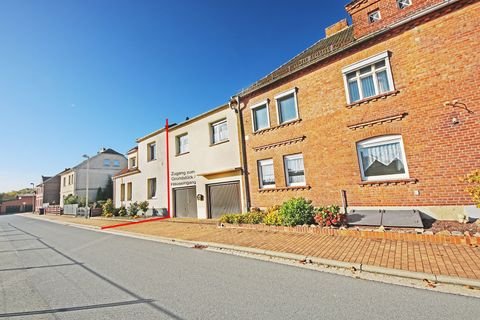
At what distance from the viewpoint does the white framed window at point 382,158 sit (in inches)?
325

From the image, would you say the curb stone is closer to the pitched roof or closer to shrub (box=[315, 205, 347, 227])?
shrub (box=[315, 205, 347, 227])

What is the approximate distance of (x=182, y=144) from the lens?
17.5 metres

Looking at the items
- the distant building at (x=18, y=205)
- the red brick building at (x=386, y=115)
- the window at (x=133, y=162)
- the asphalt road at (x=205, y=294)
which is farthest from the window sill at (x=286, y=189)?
the distant building at (x=18, y=205)

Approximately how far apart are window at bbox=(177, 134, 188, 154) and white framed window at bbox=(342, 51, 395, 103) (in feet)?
37.4

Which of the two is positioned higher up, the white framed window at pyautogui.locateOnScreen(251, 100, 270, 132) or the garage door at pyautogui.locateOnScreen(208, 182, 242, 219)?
the white framed window at pyautogui.locateOnScreen(251, 100, 270, 132)

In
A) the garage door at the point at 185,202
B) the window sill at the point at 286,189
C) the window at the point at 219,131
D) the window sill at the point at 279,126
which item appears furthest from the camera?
the garage door at the point at 185,202

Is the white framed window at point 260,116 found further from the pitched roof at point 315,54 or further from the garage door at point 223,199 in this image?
the garage door at point 223,199

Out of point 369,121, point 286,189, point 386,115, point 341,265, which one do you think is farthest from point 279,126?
point 341,265

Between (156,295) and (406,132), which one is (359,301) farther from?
(406,132)

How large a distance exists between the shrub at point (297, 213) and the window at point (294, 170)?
217 centimetres

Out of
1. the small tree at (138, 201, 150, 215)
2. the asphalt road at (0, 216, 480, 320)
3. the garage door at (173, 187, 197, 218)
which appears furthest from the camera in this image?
the small tree at (138, 201, 150, 215)

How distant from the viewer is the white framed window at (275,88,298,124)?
11265 mm

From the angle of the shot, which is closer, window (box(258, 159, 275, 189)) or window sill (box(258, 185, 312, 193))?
window sill (box(258, 185, 312, 193))

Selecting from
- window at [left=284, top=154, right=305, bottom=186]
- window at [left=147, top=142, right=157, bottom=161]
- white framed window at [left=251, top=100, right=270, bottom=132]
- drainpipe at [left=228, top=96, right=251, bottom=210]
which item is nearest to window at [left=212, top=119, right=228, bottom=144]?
drainpipe at [left=228, top=96, right=251, bottom=210]
